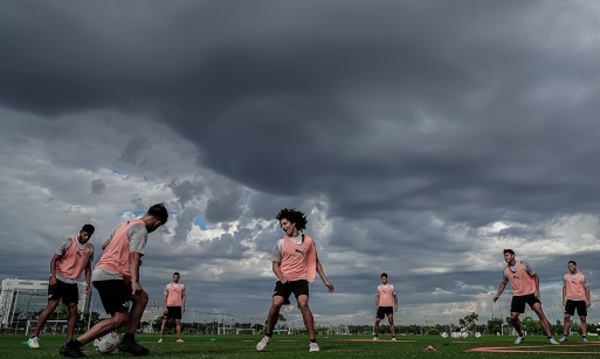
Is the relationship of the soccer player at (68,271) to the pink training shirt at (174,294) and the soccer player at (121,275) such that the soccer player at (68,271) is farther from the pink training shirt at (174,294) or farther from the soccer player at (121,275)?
the pink training shirt at (174,294)

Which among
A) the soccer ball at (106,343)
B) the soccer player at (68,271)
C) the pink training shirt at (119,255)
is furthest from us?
the soccer player at (68,271)

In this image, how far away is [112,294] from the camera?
8.34 m

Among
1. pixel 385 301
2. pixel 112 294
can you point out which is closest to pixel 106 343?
pixel 112 294

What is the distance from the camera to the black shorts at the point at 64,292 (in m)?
12.6

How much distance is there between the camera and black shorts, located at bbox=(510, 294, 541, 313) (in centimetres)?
1578

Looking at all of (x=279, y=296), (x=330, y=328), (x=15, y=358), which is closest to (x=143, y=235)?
(x=15, y=358)

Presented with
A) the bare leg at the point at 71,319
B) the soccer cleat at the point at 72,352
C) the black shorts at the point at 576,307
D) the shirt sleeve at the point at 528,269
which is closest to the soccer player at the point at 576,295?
the black shorts at the point at 576,307

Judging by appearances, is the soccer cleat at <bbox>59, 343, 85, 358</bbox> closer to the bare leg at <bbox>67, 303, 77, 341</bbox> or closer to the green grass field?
the green grass field

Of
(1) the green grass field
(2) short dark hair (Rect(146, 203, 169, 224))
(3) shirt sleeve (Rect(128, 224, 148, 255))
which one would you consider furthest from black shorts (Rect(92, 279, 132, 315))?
(2) short dark hair (Rect(146, 203, 169, 224))

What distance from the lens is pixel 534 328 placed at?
10150 cm

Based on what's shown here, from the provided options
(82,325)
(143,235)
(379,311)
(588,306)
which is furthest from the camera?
(82,325)

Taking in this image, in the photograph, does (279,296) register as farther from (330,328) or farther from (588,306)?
Answer: (330,328)

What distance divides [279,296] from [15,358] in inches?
198

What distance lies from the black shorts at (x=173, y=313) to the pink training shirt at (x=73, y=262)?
7.47m
